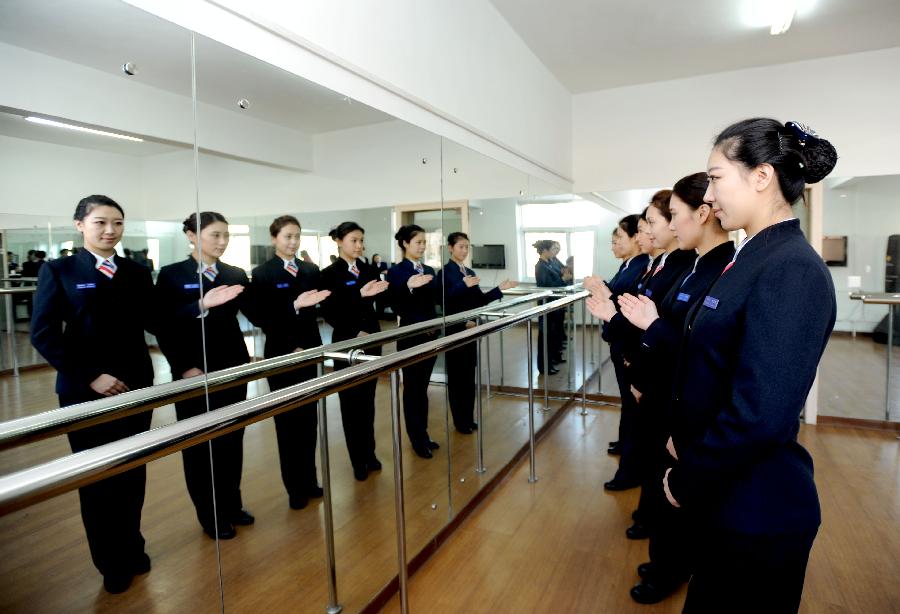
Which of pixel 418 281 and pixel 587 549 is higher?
pixel 418 281

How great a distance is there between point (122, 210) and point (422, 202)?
1.50 meters

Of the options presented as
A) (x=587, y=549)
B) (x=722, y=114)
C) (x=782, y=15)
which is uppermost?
(x=782, y=15)

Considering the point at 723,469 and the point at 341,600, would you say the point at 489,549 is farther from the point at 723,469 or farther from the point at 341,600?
the point at 723,469

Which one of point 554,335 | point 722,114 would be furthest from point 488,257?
point 722,114

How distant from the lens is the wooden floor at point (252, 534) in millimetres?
1030

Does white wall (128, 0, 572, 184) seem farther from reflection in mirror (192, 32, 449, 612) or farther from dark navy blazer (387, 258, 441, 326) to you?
dark navy blazer (387, 258, 441, 326)

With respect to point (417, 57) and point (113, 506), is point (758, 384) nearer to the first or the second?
point (113, 506)

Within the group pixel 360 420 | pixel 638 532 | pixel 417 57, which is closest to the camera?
pixel 360 420

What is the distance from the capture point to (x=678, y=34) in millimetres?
3744

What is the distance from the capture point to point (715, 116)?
4.60 m

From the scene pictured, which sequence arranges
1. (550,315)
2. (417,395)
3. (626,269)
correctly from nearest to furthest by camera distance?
(417,395) < (626,269) < (550,315)

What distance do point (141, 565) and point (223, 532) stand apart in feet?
0.83

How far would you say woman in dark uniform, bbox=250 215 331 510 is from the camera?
158cm

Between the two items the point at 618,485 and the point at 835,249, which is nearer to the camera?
the point at 618,485
